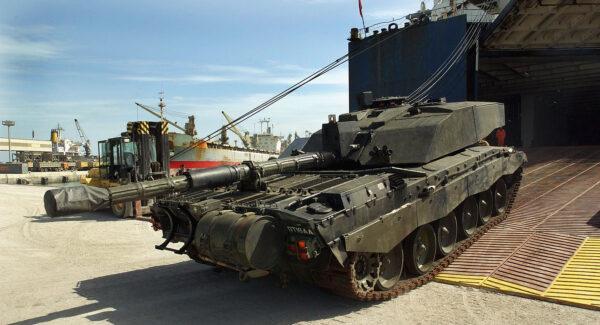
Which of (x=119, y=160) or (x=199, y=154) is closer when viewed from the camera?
(x=119, y=160)

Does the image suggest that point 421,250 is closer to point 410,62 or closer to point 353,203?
point 353,203

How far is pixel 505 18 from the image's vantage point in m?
18.4

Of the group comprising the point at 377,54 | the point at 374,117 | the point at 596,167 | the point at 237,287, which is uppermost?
the point at 377,54

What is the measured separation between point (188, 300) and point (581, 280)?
5844mm

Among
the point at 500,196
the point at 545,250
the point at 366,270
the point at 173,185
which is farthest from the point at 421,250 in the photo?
the point at 173,185

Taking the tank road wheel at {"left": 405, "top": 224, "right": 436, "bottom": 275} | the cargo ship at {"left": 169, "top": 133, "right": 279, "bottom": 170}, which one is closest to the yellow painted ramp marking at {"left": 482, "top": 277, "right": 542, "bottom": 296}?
the tank road wheel at {"left": 405, "top": 224, "right": 436, "bottom": 275}

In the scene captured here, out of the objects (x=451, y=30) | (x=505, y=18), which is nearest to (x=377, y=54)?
(x=451, y=30)

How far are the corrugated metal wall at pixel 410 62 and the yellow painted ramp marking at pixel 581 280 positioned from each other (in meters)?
14.1

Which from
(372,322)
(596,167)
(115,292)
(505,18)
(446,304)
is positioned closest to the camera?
(372,322)

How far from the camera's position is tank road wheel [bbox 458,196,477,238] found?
360 inches

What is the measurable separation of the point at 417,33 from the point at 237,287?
1764 centimetres

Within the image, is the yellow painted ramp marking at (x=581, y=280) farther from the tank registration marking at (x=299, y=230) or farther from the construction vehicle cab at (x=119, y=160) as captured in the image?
the construction vehicle cab at (x=119, y=160)

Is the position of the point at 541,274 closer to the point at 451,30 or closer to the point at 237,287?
the point at 237,287

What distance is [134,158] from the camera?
58.0 ft
